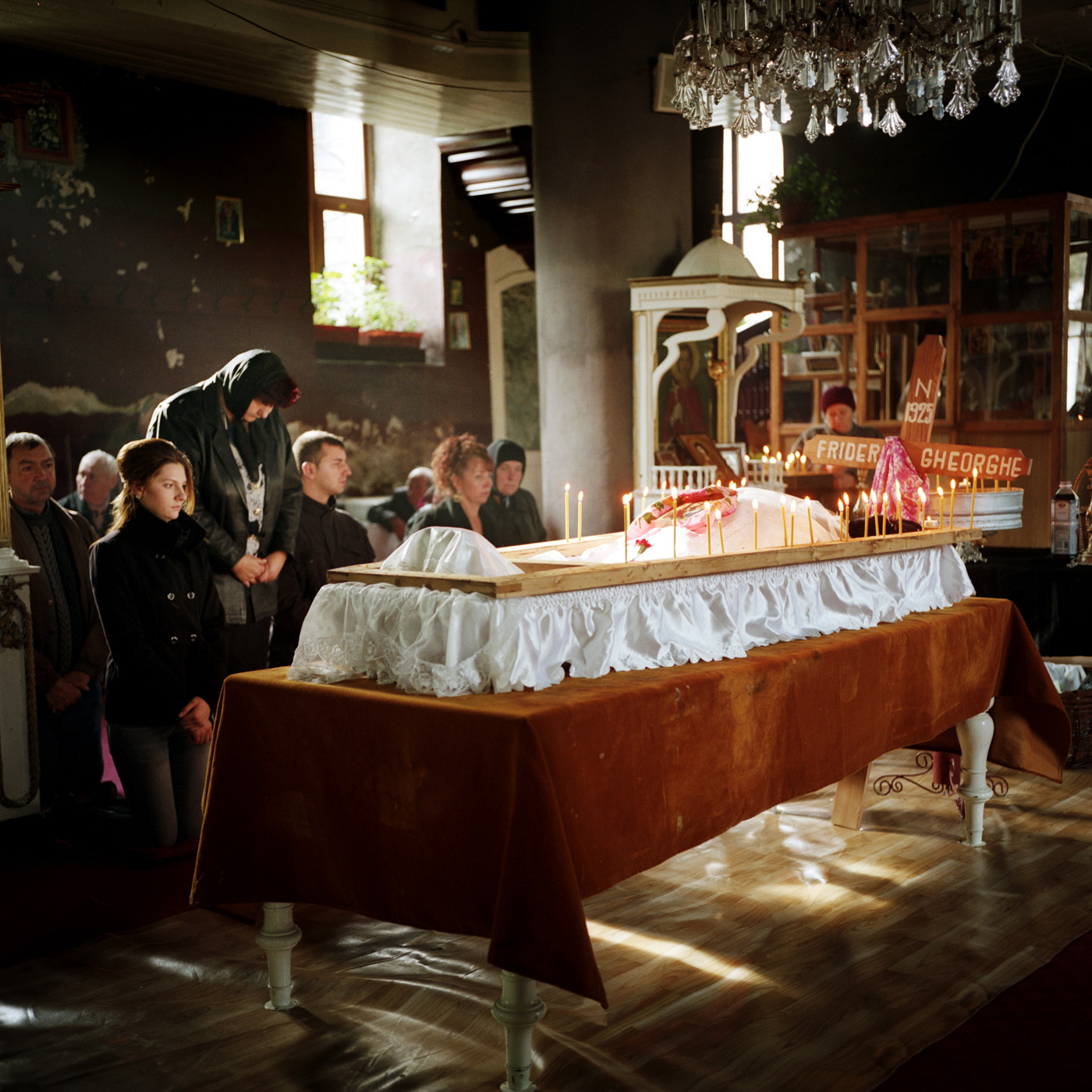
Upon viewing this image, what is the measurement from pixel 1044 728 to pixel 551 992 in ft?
7.43

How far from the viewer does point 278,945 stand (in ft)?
9.52

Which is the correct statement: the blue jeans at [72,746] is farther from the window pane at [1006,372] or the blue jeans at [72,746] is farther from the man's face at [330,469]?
the window pane at [1006,372]

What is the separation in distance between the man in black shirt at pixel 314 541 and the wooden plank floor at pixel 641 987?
1.77 meters

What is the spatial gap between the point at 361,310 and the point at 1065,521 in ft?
18.3

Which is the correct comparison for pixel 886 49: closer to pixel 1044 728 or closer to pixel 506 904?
pixel 1044 728

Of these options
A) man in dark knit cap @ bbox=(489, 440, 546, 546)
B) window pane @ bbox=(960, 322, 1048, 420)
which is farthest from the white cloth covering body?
window pane @ bbox=(960, 322, 1048, 420)

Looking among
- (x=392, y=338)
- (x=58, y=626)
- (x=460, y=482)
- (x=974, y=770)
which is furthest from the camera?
(x=392, y=338)

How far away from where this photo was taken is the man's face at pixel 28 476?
4.78m

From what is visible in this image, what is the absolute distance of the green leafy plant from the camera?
8.90 metres

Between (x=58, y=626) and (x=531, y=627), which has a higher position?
(x=531, y=627)

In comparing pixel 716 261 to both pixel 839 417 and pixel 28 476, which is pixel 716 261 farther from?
pixel 28 476

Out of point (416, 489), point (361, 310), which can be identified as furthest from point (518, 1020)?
point (361, 310)

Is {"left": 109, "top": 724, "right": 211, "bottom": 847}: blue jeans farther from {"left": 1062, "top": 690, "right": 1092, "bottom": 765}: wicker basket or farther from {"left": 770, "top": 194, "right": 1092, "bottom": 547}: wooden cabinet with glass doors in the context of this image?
{"left": 770, "top": 194, "right": 1092, "bottom": 547}: wooden cabinet with glass doors

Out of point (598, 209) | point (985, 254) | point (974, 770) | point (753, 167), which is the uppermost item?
point (753, 167)
